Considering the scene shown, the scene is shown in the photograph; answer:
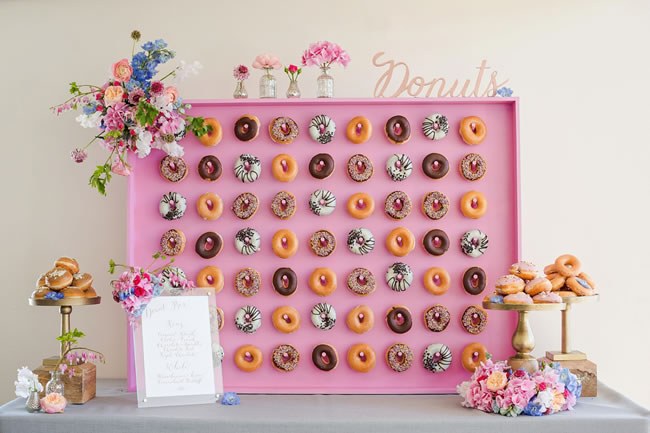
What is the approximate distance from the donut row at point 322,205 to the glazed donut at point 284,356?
1.72ft

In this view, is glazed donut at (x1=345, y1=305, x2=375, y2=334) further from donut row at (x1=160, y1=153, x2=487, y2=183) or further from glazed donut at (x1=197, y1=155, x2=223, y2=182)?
glazed donut at (x1=197, y1=155, x2=223, y2=182)

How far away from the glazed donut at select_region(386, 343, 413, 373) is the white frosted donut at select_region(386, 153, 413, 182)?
2.20 feet

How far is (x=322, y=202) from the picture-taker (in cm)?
276

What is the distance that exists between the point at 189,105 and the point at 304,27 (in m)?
0.71

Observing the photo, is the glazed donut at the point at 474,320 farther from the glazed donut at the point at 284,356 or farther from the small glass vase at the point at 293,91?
the small glass vase at the point at 293,91

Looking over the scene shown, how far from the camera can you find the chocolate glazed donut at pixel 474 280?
2730 mm

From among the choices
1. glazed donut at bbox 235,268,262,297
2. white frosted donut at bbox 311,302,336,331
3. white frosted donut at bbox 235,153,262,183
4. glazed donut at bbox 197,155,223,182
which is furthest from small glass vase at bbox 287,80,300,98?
white frosted donut at bbox 311,302,336,331

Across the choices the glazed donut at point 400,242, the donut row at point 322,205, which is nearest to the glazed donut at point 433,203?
the donut row at point 322,205

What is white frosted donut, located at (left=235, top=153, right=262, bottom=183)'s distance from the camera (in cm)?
277

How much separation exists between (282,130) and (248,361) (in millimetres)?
936

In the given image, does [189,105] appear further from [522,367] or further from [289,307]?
[522,367]

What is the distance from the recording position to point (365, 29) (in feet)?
10.0

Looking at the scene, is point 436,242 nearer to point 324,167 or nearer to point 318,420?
point 324,167

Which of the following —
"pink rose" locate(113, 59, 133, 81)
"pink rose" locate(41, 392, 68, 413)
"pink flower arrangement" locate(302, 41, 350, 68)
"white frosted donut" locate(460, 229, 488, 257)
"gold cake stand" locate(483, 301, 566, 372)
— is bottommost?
"pink rose" locate(41, 392, 68, 413)
